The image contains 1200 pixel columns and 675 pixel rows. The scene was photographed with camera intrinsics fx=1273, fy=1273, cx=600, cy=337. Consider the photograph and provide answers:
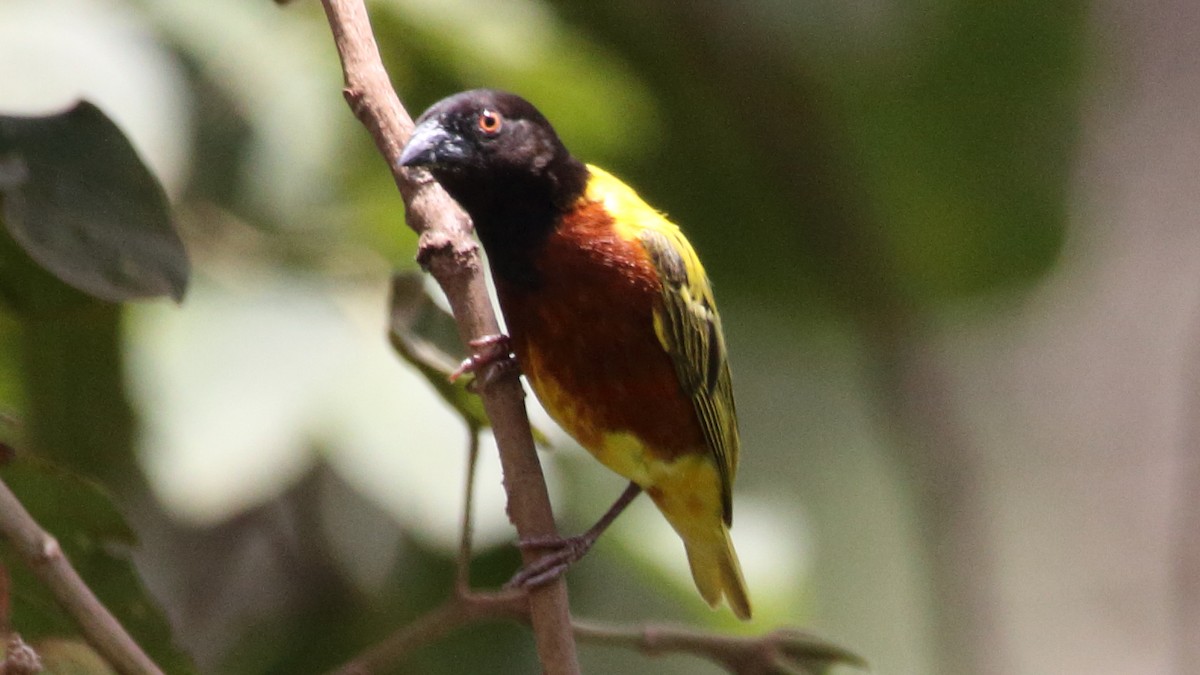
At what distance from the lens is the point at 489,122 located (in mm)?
1828

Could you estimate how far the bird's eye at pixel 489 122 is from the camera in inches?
71.4

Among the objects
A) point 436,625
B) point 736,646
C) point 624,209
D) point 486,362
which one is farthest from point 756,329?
point 436,625

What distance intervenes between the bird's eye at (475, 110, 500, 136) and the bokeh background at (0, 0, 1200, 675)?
424mm

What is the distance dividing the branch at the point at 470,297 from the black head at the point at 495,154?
122 millimetres

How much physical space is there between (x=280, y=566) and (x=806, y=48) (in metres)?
2.16

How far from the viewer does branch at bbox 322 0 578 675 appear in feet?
4.73

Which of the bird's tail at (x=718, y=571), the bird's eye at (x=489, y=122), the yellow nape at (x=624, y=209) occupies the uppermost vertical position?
the bird's eye at (x=489, y=122)

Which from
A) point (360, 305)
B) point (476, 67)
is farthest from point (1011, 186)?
point (360, 305)

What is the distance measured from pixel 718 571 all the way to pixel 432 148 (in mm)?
1007

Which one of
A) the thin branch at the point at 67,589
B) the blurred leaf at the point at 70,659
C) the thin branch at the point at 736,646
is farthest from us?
the thin branch at the point at 736,646

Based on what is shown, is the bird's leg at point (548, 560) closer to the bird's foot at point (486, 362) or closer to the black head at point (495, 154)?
the bird's foot at point (486, 362)

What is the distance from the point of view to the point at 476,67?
2.38 m

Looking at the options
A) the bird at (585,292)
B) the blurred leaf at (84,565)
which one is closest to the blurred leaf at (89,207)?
the blurred leaf at (84,565)

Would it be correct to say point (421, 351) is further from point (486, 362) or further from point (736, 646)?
point (736, 646)
